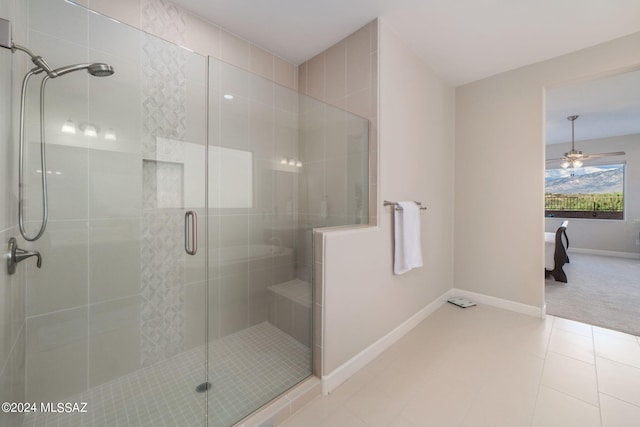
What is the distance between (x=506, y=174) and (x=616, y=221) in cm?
509

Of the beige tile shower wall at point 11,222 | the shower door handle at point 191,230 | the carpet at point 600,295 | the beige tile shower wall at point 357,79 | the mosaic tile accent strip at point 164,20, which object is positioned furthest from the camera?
the carpet at point 600,295

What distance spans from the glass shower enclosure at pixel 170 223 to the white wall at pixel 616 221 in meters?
6.68

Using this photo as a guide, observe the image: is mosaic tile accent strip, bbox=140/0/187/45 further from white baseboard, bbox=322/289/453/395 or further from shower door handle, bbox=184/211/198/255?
white baseboard, bbox=322/289/453/395

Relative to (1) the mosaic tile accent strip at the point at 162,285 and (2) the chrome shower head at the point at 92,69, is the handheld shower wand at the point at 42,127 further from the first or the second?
(1) the mosaic tile accent strip at the point at 162,285

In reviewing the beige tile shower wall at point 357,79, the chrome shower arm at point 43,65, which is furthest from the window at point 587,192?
the chrome shower arm at point 43,65

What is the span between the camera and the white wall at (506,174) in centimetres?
249

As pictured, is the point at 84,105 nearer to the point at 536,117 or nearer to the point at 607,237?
the point at 536,117

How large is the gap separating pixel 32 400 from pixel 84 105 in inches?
60.0

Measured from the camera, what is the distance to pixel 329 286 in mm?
1597

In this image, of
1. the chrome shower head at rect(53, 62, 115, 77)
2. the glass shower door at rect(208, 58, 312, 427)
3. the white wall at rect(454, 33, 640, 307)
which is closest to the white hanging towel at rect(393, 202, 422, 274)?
the glass shower door at rect(208, 58, 312, 427)

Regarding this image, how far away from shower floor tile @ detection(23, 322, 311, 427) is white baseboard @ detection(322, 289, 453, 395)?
0.16 meters

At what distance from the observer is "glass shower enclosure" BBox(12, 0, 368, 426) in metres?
1.29

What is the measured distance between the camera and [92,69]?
1.17 m

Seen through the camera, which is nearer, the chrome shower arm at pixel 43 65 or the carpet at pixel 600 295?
the chrome shower arm at pixel 43 65
